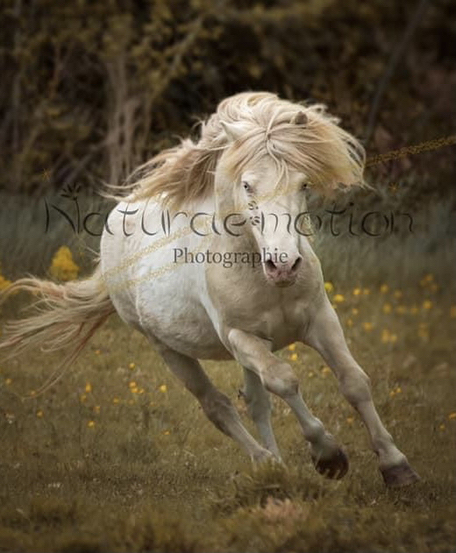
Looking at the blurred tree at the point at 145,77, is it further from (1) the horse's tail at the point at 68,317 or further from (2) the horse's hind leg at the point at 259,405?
(2) the horse's hind leg at the point at 259,405

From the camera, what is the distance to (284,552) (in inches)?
186

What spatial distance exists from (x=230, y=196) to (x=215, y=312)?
61 centimetres

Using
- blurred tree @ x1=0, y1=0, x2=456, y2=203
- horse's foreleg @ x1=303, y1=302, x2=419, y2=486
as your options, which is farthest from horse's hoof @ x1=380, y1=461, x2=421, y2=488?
blurred tree @ x1=0, y1=0, x2=456, y2=203

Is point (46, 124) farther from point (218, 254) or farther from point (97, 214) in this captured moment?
point (218, 254)

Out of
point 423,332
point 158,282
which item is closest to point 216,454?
point 158,282

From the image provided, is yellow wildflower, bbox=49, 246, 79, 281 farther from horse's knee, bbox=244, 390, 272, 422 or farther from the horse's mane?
horse's knee, bbox=244, 390, 272, 422

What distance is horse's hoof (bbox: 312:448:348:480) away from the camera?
579cm

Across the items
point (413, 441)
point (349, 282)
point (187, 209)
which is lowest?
point (413, 441)

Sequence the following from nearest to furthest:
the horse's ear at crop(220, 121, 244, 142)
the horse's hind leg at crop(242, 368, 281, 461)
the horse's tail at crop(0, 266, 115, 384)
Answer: the horse's ear at crop(220, 121, 244, 142)
the horse's hind leg at crop(242, 368, 281, 461)
the horse's tail at crop(0, 266, 115, 384)

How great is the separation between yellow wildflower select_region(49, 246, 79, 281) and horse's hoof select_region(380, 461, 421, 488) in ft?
13.4

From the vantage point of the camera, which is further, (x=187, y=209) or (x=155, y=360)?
(x=155, y=360)

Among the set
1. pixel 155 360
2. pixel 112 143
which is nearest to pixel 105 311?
pixel 155 360

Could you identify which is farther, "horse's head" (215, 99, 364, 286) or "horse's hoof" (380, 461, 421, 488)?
"horse's hoof" (380, 461, 421, 488)

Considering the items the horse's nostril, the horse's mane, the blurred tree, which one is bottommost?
the horse's nostril
